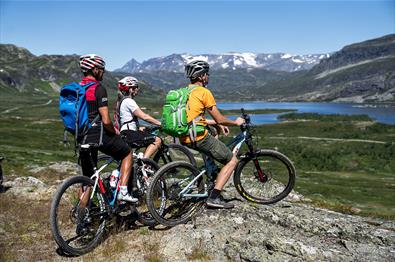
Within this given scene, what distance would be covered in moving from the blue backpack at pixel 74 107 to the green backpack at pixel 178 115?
5.83ft

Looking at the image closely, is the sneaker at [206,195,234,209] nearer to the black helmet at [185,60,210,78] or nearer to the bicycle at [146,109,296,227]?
the bicycle at [146,109,296,227]

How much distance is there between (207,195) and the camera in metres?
9.60

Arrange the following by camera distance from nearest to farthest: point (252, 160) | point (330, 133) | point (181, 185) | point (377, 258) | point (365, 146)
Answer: point (377, 258), point (181, 185), point (252, 160), point (365, 146), point (330, 133)

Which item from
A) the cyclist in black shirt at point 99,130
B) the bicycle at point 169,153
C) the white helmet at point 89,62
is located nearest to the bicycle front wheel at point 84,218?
the cyclist in black shirt at point 99,130

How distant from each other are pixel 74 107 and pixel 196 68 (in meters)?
2.90

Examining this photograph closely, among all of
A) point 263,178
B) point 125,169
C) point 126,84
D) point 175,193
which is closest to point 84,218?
point 125,169

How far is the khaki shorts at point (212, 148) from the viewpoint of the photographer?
8953mm

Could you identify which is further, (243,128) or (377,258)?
(243,128)

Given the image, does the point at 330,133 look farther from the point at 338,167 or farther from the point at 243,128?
the point at 243,128

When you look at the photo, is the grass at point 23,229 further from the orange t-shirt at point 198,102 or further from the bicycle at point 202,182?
the orange t-shirt at point 198,102

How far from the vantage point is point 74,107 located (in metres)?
7.79

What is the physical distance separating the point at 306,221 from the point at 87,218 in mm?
5184

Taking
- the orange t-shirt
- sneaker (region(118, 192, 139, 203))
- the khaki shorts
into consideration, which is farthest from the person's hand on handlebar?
sneaker (region(118, 192, 139, 203))

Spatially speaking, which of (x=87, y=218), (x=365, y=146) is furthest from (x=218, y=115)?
(x=365, y=146)
